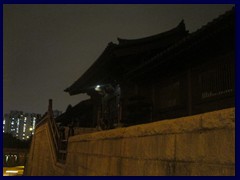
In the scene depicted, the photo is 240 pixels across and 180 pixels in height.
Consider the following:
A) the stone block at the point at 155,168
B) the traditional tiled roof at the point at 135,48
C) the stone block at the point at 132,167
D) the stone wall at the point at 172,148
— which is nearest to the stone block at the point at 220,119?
the stone wall at the point at 172,148

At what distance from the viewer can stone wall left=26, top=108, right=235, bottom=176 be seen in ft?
9.96

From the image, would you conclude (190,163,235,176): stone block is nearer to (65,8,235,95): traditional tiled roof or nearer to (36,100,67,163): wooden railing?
(65,8,235,95): traditional tiled roof

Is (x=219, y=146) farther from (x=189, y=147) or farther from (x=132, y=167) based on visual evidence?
(x=132, y=167)

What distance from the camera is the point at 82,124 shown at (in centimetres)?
2402

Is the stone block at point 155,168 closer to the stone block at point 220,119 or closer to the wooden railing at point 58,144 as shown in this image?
the stone block at point 220,119

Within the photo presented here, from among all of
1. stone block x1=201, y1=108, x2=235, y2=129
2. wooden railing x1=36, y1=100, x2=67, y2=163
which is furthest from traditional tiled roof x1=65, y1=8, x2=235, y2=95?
stone block x1=201, y1=108, x2=235, y2=129

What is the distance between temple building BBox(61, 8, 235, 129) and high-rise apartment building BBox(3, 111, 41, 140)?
5353 inches

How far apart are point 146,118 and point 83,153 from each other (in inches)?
216

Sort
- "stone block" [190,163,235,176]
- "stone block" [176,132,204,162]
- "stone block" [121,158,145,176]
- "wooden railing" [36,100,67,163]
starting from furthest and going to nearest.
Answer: "wooden railing" [36,100,67,163], "stone block" [121,158,145,176], "stone block" [176,132,204,162], "stone block" [190,163,235,176]

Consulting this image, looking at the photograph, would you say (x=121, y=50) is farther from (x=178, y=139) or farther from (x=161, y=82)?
(x=178, y=139)

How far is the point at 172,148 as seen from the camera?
152 inches

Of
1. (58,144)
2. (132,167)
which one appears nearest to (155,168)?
(132,167)

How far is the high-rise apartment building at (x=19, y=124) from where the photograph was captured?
146 m

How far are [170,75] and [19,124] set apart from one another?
145923 mm
